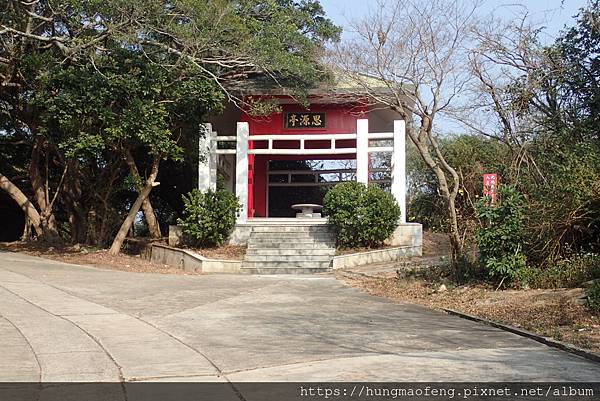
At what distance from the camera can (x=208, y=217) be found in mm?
18125

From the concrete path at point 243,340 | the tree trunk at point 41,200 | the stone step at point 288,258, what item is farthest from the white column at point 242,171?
the concrete path at point 243,340

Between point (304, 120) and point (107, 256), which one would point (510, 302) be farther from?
point (304, 120)

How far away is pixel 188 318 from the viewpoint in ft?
29.3

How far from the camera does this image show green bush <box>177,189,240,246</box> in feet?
59.3

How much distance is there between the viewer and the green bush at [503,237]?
11273 millimetres

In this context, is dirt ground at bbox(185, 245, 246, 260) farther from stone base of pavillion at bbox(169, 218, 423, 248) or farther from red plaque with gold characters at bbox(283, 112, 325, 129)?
red plaque with gold characters at bbox(283, 112, 325, 129)

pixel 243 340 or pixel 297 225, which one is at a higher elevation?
pixel 297 225

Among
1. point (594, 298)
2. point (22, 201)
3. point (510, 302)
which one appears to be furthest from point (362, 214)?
point (22, 201)

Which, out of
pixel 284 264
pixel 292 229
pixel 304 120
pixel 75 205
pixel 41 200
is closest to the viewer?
pixel 284 264

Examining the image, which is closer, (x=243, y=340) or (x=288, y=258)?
(x=243, y=340)

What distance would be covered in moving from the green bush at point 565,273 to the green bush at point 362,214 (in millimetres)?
6628

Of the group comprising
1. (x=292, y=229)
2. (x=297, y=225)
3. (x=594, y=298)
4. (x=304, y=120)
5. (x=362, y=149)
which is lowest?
(x=594, y=298)

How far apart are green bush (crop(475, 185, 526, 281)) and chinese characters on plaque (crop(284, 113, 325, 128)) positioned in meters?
10.7

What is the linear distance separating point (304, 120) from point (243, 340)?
49.1 ft
